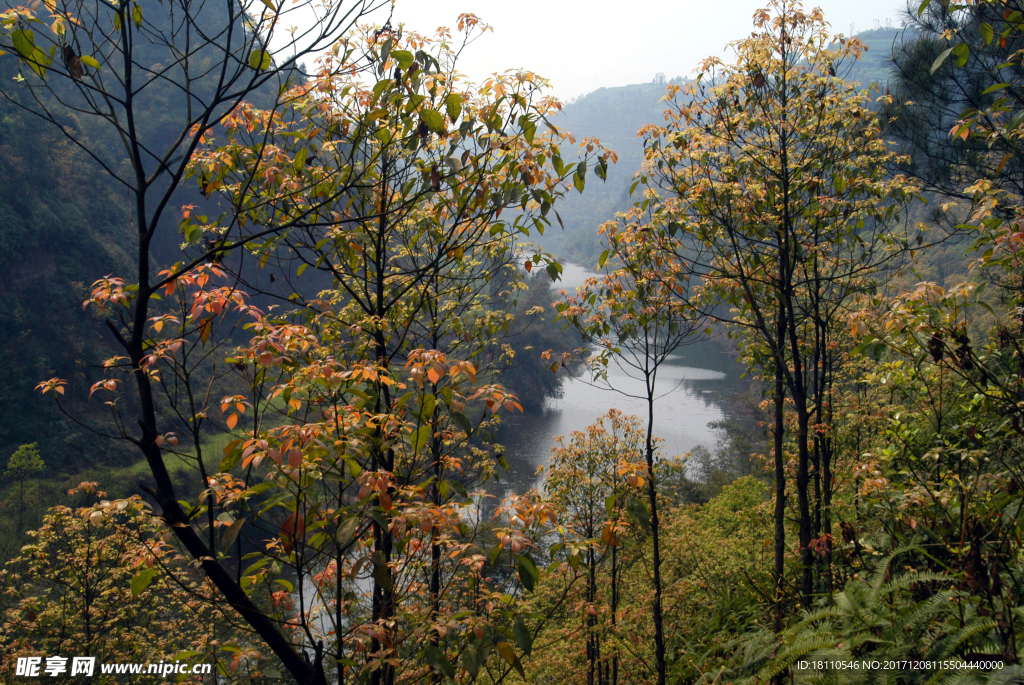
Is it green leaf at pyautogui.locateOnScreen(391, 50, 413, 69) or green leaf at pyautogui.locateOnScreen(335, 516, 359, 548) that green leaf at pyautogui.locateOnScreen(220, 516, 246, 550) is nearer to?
green leaf at pyautogui.locateOnScreen(335, 516, 359, 548)

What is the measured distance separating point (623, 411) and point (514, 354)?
622 inches

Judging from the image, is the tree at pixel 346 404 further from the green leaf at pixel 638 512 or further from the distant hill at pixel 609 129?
the distant hill at pixel 609 129

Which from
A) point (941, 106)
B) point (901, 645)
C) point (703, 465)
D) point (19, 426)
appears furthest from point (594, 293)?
point (19, 426)

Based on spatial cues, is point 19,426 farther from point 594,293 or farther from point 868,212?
point 868,212

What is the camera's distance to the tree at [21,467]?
766 inches

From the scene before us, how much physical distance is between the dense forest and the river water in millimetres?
11912

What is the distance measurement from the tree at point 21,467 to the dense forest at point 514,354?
11.7 meters

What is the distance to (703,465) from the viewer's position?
22000mm

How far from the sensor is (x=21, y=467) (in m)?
20.1

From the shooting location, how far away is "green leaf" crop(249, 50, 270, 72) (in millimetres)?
1996

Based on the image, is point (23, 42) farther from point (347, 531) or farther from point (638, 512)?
point (638, 512)

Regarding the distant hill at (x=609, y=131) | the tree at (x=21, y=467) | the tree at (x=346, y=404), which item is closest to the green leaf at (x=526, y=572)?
the tree at (x=346, y=404)

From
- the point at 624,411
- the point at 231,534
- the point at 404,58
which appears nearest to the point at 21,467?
the point at 231,534

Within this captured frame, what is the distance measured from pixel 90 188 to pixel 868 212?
41.2 m
